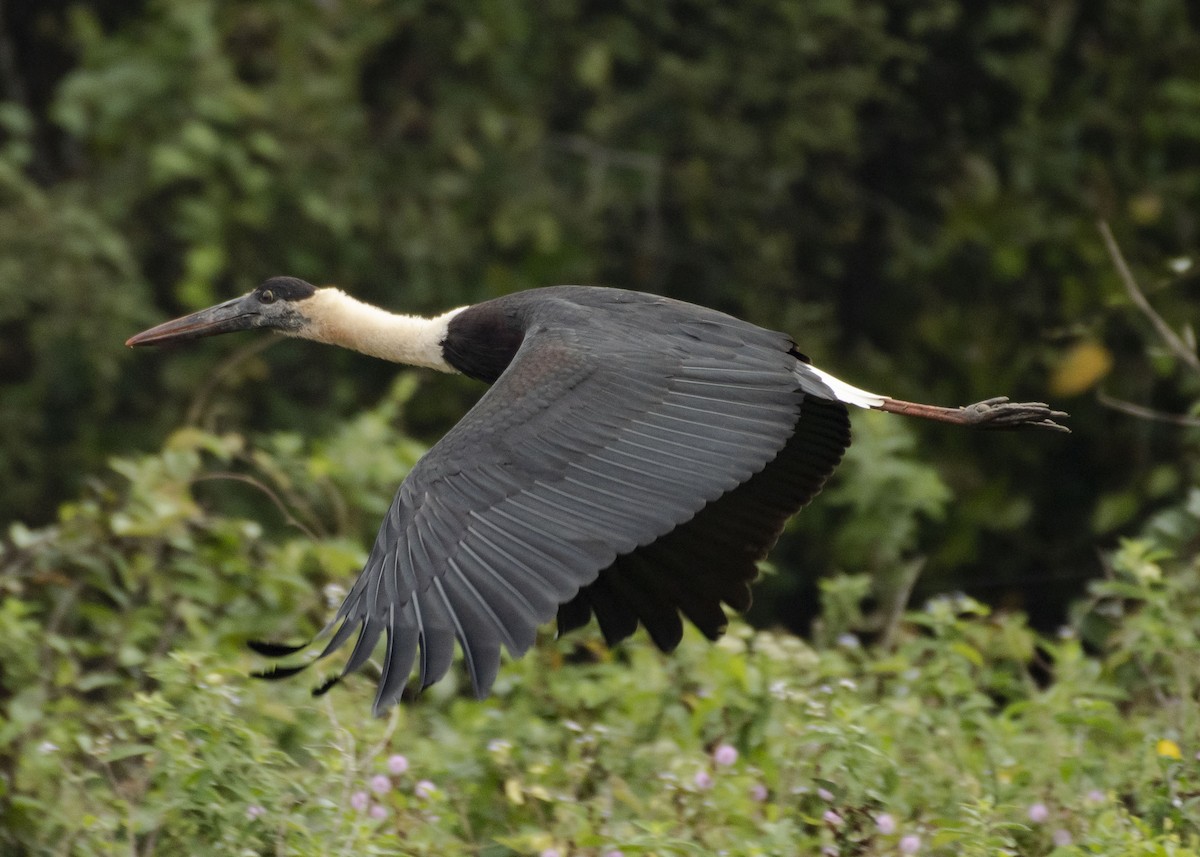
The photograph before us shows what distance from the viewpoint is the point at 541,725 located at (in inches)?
163

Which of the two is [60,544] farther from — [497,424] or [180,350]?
[180,350]

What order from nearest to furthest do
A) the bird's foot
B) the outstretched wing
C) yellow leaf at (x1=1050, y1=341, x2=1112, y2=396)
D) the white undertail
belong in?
the outstretched wing < the white undertail < the bird's foot < yellow leaf at (x1=1050, y1=341, x2=1112, y2=396)

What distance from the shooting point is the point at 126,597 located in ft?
14.9

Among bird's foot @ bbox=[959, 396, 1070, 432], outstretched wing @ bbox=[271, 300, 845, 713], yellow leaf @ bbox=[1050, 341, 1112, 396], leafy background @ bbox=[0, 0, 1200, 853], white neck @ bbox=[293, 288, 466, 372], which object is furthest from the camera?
leafy background @ bbox=[0, 0, 1200, 853]

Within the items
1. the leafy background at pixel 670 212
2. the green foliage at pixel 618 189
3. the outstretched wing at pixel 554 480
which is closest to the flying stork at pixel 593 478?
the outstretched wing at pixel 554 480

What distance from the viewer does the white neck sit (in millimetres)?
4895

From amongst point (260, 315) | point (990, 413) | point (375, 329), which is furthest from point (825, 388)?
point (260, 315)

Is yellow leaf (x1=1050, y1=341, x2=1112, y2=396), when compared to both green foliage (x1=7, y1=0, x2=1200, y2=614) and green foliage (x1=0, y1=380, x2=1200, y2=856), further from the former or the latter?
green foliage (x1=0, y1=380, x2=1200, y2=856)

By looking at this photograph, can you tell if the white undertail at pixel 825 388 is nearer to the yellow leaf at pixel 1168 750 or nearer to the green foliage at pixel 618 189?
the yellow leaf at pixel 1168 750

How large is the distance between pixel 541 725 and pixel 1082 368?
147 inches

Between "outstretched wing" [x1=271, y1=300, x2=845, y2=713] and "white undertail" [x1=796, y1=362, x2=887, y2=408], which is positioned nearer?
"outstretched wing" [x1=271, y1=300, x2=845, y2=713]

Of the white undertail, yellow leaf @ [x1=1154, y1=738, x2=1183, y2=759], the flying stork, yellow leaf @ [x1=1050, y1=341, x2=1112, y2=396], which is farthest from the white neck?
yellow leaf @ [x1=1050, y1=341, x2=1112, y2=396]

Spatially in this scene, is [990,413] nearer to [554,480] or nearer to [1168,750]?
[1168,750]

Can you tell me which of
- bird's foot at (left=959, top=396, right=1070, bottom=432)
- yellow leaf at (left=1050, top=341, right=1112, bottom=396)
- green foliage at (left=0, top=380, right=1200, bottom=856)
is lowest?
green foliage at (left=0, top=380, right=1200, bottom=856)
